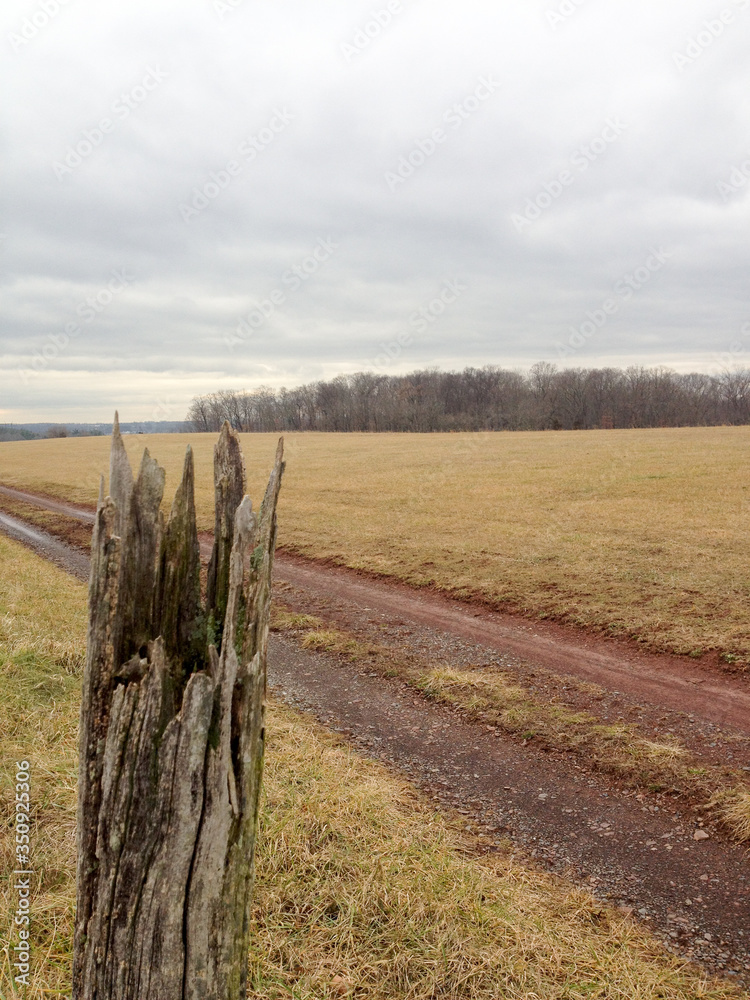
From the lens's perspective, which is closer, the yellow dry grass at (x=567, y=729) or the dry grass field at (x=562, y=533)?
the yellow dry grass at (x=567, y=729)

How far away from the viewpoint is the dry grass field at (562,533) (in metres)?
11.1

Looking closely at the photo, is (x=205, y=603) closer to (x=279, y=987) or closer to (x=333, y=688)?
(x=279, y=987)

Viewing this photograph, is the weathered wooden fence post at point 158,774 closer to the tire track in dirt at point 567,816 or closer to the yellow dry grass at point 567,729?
the tire track in dirt at point 567,816

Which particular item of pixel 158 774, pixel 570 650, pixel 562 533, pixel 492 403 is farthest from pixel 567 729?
pixel 492 403

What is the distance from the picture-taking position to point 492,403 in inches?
4360

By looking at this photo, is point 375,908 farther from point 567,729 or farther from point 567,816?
point 567,729

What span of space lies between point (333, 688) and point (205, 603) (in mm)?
6167

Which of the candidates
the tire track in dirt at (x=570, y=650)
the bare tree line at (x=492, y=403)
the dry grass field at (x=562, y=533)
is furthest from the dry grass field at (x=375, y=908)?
the bare tree line at (x=492, y=403)

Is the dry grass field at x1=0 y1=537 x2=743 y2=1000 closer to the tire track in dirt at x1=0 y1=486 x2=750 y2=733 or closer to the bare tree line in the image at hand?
the tire track in dirt at x1=0 y1=486 x2=750 y2=733

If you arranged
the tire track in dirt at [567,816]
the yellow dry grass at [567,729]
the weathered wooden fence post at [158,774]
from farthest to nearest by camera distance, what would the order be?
the yellow dry grass at [567,729] < the tire track in dirt at [567,816] < the weathered wooden fence post at [158,774]

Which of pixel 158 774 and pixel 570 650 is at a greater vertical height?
pixel 158 774

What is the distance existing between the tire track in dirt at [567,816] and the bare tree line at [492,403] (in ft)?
294

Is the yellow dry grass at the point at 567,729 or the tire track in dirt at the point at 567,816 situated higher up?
the yellow dry grass at the point at 567,729

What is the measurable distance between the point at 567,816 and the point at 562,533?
12249mm
